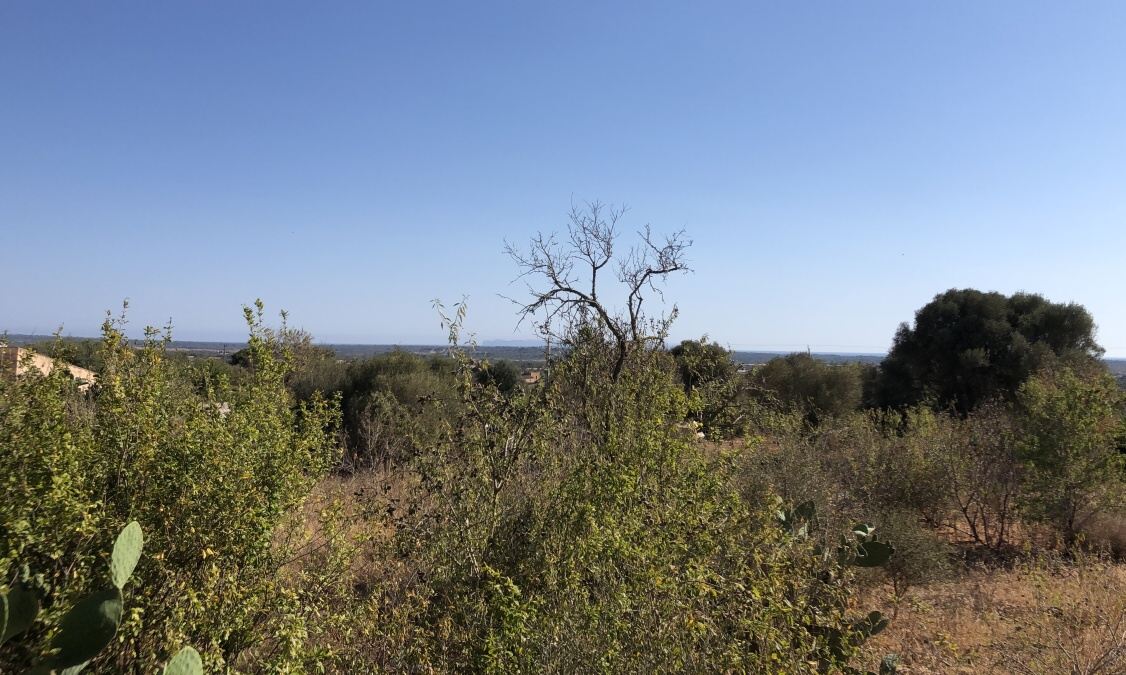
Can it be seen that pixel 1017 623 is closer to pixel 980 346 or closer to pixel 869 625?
pixel 869 625

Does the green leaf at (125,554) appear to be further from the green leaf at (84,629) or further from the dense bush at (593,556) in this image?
the dense bush at (593,556)

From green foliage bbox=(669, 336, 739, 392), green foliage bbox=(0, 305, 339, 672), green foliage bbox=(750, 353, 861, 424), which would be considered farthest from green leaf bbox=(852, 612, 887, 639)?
green foliage bbox=(750, 353, 861, 424)

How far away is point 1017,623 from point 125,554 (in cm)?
597

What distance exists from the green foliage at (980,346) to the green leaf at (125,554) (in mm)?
18455

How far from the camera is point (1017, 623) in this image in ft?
16.6

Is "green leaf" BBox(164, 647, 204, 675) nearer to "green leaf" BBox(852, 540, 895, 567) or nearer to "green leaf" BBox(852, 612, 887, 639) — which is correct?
"green leaf" BBox(852, 612, 887, 639)

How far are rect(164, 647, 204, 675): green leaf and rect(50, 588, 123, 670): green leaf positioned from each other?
7.4 inches

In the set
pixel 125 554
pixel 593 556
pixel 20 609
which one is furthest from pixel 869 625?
pixel 20 609

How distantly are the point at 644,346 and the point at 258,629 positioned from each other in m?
4.07

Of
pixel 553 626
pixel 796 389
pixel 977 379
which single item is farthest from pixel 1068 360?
pixel 553 626

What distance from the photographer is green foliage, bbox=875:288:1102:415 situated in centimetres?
1759

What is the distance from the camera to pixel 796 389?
70.0ft

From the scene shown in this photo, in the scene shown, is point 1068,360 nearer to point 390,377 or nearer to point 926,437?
point 926,437

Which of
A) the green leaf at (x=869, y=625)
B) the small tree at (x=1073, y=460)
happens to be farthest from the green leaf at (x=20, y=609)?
the small tree at (x=1073, y=460)
